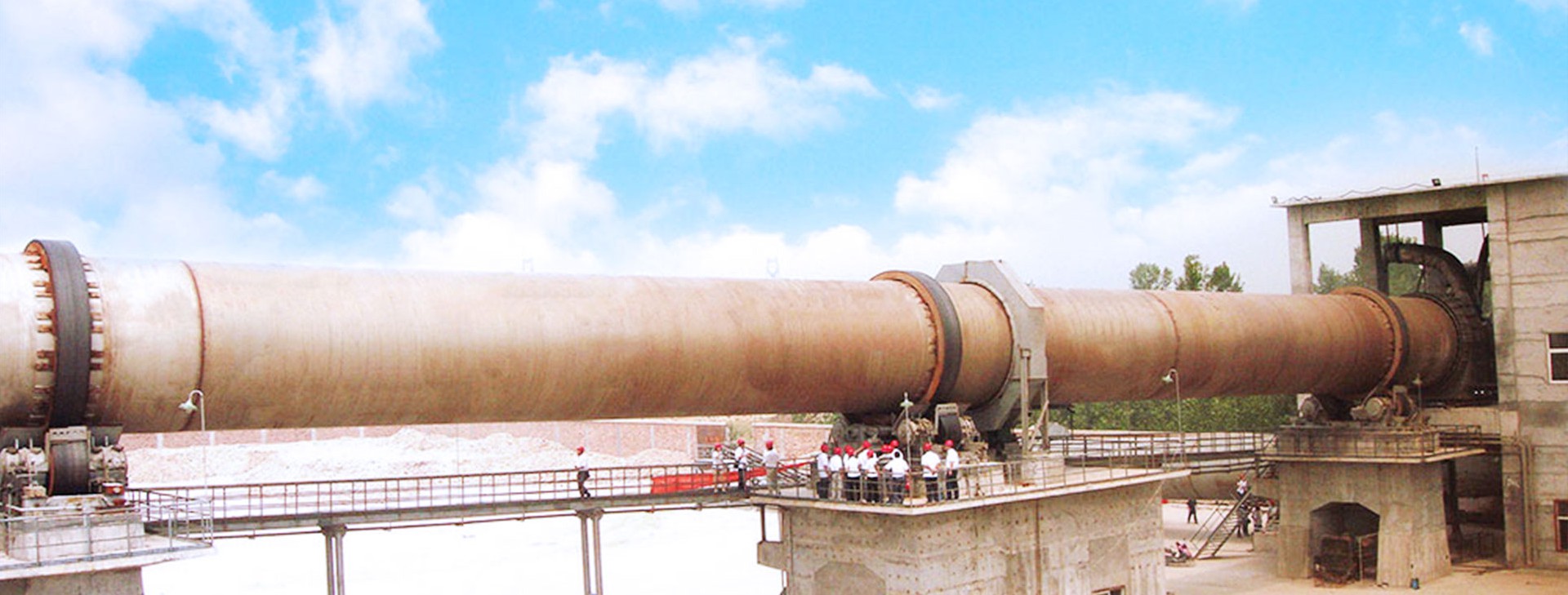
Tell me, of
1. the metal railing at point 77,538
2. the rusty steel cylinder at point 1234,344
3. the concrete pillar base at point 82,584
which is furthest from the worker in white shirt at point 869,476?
the concrete pillar base at point 82,584

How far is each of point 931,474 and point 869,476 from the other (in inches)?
46.0

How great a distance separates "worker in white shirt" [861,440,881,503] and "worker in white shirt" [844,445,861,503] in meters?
0.14

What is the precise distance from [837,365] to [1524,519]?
23.8 m

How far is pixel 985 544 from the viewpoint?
26.4m

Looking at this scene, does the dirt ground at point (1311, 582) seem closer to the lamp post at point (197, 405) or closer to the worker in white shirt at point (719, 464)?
the worker in white shirt at point (719, 464)

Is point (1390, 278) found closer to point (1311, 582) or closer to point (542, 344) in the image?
point (1311, 582)

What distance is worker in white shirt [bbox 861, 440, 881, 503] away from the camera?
25.1 metres

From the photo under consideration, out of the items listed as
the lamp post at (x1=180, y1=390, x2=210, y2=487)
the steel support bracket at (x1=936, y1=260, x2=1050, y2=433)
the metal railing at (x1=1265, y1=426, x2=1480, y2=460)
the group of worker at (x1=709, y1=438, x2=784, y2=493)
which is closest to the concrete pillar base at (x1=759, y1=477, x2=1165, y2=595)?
the group of worker at (x1=709, y1=438, x2=784, y2=493)

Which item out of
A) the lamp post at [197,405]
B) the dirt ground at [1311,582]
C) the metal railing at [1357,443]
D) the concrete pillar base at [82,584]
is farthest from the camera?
the dirt ground at [1311,582]

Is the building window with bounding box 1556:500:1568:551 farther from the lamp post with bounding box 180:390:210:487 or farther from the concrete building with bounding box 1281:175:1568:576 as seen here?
the lamp post with bounding box 180:390:210:487

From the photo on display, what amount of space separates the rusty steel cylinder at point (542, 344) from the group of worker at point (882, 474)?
4.56 feet

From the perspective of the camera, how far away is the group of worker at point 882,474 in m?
24.9

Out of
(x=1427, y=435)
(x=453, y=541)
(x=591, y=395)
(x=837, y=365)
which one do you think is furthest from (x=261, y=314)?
(x=453, y=541)

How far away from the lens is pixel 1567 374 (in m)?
38.3
